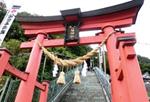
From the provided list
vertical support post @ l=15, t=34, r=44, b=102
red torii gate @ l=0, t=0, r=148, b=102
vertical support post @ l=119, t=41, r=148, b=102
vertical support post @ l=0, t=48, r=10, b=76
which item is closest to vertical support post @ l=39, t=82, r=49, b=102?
red torii gate @ l=0, t=0, r=148, b=102

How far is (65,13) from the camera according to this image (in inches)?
264

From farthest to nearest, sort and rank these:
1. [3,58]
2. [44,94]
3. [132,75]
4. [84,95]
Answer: [84,95], [44,94], [3,58], [132,75]

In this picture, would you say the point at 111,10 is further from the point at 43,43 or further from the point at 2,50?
the point at 2,50

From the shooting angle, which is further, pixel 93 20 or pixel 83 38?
pixel 93 20

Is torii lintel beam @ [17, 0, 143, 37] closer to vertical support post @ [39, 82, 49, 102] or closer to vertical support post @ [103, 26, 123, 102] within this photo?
vertical support post @ [103, 26, 123, 102]

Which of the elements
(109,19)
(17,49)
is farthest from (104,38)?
(17,49)

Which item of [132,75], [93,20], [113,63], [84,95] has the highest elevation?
[93,20]

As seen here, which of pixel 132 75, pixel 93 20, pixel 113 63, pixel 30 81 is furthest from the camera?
pixel 93 20

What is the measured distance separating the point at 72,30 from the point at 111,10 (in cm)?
137

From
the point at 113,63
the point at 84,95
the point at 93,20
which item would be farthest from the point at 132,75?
the point at 84,95

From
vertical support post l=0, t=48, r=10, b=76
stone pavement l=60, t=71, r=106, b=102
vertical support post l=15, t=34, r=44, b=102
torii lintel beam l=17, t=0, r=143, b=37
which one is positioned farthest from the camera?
stone pavement l=60, t=71, r=106, b=102

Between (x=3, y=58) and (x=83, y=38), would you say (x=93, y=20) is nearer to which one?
(x=83, y=38)

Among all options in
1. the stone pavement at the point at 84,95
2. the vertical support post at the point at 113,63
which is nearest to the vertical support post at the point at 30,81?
the vertical support post at the point at 113,63

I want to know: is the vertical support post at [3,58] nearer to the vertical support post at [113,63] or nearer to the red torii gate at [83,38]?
the red torii gate at [83,38]
